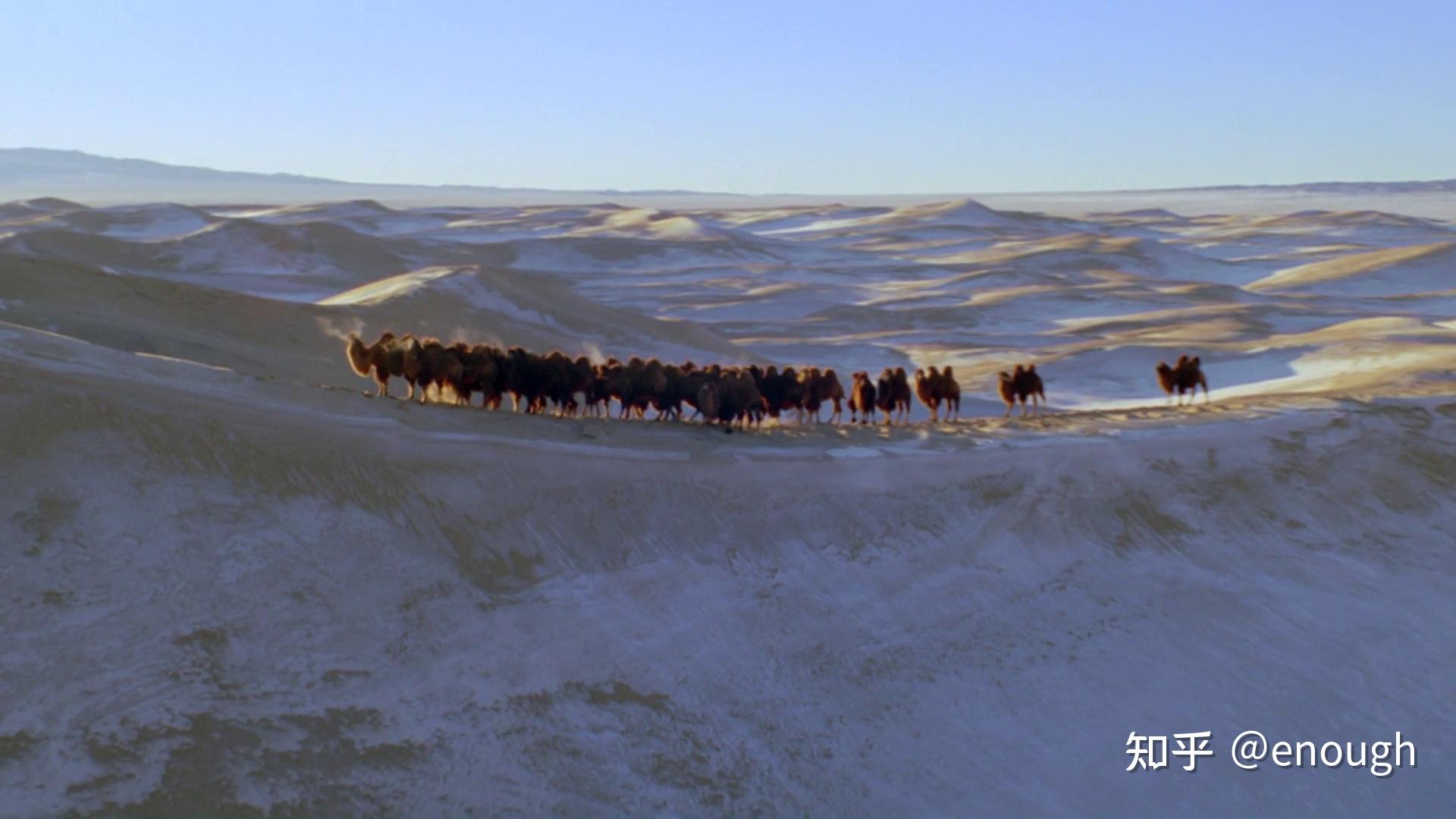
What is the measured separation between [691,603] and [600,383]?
4.62 metres

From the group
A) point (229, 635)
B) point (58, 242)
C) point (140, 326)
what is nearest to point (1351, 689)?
point (229, 635)

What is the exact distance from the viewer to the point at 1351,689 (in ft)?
42.4

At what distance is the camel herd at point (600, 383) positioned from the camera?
14.7 metres

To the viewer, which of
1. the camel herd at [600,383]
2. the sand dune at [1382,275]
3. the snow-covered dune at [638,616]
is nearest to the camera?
the snow-covered dune at [638,616]

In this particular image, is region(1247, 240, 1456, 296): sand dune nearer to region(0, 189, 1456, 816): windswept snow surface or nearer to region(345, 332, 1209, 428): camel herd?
region(0, 189, 1456, 816): windswept snow surface

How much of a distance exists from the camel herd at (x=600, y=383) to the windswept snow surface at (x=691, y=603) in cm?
80

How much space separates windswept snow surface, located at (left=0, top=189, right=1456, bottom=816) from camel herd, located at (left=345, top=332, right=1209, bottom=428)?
0.80 meters

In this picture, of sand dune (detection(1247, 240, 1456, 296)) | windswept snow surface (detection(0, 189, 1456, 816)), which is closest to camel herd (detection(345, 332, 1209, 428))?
windswept snow surface (detection(0, 189, 1456, 816))

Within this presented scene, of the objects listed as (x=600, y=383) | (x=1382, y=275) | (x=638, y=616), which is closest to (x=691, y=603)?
(x=638, y=616)

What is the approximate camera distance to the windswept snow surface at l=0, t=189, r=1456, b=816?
30.6ft

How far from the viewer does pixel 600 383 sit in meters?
15.9

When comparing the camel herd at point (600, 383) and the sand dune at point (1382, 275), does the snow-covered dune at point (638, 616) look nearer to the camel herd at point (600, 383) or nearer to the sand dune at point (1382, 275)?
the camel herd at point (600, 383)

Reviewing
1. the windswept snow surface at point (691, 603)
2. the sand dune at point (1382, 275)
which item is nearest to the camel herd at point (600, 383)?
the windswept snow surface at point (691, 603)

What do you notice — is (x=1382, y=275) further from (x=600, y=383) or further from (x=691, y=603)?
(x=691, y=603)
